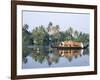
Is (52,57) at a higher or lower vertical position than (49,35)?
lower

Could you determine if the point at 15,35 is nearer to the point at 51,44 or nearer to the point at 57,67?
the point at 51,44

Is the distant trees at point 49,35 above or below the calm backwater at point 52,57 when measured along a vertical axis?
above

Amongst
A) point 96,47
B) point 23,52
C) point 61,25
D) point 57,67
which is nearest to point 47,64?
point 57,67

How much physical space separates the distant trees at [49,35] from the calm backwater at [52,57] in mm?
62

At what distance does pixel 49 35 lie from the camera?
1.96m

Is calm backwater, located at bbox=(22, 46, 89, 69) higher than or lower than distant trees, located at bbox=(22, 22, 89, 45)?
lower

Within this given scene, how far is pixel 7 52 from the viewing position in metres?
1.80

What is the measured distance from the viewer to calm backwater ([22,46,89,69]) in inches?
74.7

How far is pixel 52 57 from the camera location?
1.96 m

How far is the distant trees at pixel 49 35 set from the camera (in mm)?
1899

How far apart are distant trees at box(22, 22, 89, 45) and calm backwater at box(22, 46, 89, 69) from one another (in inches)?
2.5

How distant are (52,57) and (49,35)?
20 cm

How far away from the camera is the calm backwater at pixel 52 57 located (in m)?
1.90

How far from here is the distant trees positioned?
1899mm
